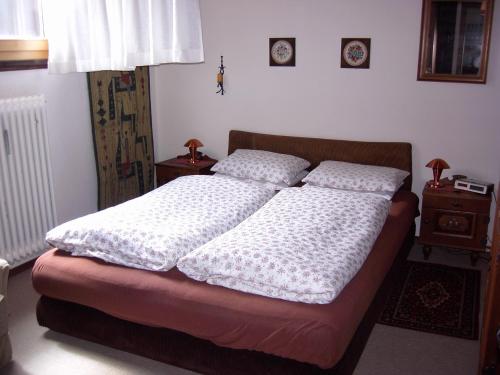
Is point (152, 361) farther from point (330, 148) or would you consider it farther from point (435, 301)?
point (330, 148)

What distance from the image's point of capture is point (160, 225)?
112 inches

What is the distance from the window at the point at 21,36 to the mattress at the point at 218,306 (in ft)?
4.30

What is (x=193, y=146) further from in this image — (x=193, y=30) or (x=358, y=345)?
(x=358, y=345)

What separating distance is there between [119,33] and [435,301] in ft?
8.87

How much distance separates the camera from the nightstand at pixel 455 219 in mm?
3520

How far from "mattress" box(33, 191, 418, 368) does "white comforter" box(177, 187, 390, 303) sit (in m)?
0.05

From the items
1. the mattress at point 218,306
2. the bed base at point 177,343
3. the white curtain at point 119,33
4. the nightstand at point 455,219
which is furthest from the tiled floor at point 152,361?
the white curtain at point 119,33

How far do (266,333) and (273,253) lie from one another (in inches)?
15.7

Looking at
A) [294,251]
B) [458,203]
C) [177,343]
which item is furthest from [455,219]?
[177,343]

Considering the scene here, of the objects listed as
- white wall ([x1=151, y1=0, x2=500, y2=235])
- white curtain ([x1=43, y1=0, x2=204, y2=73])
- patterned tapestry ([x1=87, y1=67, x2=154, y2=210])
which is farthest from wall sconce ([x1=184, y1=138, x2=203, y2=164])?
white curtain ([x1=43, y1=0, x2=204, y2=73])

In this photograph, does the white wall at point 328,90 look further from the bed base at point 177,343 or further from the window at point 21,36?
the bed base at point 177,343

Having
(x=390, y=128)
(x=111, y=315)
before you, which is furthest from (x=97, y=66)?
(x=390, y=128)

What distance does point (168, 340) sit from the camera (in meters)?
2.46

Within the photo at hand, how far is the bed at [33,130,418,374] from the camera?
85.5 inches
